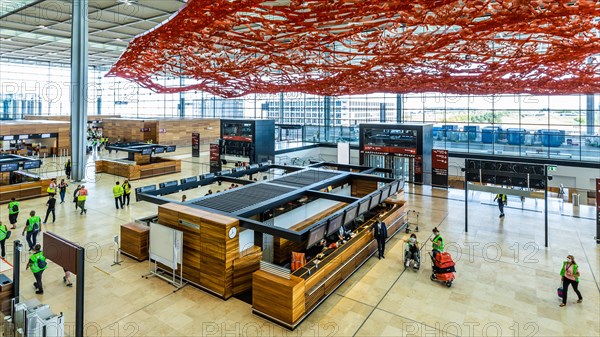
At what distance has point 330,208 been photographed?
44.1ft

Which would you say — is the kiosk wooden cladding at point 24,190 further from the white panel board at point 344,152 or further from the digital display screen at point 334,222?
the white panel board at point 344,152

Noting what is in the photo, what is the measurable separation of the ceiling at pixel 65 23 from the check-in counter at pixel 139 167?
9.38 meters

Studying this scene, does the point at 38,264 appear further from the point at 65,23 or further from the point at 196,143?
the point at 65,23

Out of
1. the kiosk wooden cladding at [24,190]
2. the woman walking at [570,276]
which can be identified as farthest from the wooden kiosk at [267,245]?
the kiosk wooden cladding at [24,190]

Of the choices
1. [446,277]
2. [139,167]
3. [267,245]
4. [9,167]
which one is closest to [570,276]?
[446,277]

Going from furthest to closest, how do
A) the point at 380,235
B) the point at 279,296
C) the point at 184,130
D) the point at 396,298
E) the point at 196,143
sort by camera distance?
the point at 184,130
the point at 196,143
the point at 380,235
the point at 396,298
the point at 279,296

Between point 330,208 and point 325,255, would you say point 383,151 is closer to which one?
point 330,208

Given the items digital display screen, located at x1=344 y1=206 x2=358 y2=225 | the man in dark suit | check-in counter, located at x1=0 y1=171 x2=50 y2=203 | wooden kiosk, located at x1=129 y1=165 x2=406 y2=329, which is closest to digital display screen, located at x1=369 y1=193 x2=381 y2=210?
wooden kiosk, located at x1=129 y1=165 x2=406 y2=329

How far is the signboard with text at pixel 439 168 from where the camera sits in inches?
802

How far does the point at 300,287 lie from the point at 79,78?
1795 centimetres

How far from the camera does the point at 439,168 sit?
67.6 feet

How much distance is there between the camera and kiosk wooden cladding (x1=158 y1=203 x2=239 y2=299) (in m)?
7.83

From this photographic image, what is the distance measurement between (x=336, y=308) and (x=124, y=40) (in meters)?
31.4

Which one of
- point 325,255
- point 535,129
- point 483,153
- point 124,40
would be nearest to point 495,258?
point 325,255
